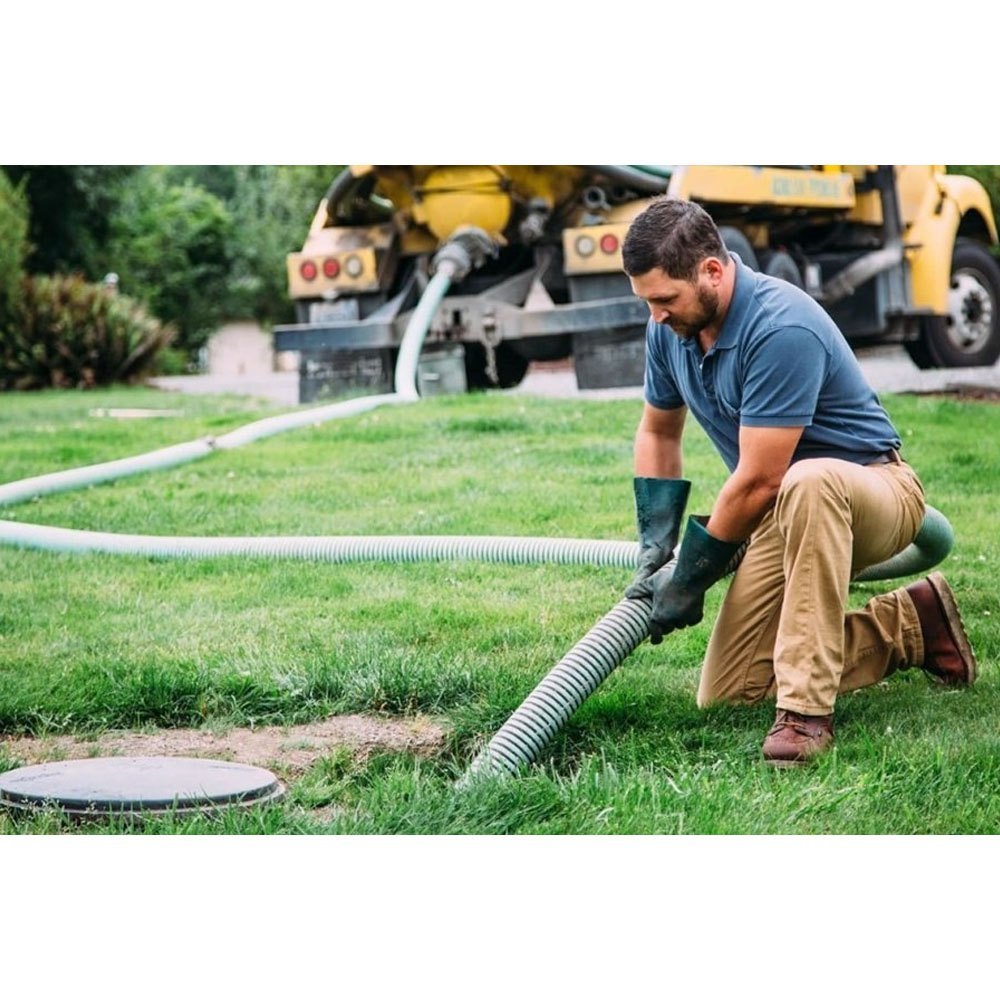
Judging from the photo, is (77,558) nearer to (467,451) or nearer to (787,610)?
(467,451)

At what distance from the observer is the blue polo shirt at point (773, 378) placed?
9.75 feet

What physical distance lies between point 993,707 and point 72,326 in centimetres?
984

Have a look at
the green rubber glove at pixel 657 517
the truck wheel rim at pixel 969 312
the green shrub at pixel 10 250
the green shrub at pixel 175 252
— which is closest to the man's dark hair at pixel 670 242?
the green rubber glove at pixel 657 517

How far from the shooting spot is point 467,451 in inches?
235

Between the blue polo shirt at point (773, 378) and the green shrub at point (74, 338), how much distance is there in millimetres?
9112

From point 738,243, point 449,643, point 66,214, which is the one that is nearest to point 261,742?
point 449,643

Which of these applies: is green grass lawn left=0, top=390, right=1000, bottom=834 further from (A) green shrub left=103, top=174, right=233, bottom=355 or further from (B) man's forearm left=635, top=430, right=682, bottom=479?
(A) green shrub left=103, top=174, right=233, bottom=355

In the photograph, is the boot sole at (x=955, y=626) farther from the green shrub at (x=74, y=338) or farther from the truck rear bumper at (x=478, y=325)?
the green shrub at (x=74, y=338)

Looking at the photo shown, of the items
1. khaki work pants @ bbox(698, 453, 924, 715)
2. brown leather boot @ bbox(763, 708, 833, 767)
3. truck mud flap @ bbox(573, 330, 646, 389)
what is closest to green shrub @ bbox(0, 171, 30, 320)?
truck mud flap @ bbox(573, 330, 646, 389)

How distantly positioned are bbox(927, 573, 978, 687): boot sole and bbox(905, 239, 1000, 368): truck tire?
4.39 metres

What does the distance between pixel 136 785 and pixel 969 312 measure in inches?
243

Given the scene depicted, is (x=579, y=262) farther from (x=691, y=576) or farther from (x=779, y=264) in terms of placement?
(x=691, y=576)
